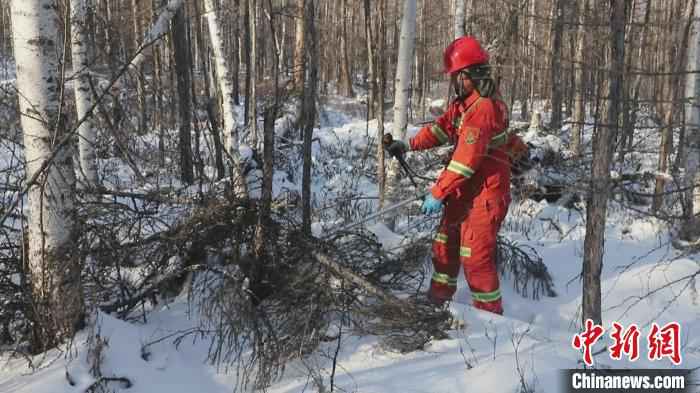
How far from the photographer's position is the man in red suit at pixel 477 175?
331cm

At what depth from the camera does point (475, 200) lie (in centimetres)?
352

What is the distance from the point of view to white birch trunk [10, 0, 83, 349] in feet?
7.83

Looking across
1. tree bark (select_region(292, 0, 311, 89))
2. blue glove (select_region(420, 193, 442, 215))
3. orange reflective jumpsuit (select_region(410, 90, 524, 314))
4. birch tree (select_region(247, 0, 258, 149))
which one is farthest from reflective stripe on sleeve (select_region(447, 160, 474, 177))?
birch tree (select_region(247, 0, 258, 149))

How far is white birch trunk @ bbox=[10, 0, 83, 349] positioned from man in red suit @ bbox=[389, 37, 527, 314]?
7.03 feet

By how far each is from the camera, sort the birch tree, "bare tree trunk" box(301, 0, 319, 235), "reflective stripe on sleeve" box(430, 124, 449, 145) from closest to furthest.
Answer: "bare tree trunk" box(301, 0, 319, 235) → "reflective stripe on sleeve" box(430, 124, 449, 145) → the birch tree

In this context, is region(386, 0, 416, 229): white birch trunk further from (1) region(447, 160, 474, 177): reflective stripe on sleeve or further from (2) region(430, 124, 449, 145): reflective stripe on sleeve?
(1) region(447, 160, 474, 177): reflective stripe on sleeve

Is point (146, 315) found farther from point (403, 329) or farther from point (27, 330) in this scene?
point (403, 329)

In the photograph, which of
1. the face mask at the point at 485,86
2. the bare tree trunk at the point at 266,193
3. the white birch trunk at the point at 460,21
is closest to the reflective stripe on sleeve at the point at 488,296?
the face mask at the point at 485,86

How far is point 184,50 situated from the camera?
8.34m

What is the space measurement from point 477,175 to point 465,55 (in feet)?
2.69

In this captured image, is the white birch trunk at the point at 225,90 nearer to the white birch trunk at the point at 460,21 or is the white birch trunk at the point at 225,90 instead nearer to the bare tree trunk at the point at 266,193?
the bare tree trunk at the point at 266,193

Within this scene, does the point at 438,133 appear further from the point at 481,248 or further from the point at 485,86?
the point at 481,248

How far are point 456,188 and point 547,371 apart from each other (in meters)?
1.39

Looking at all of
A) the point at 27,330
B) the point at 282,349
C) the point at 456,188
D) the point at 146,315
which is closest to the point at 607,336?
the point at 456,188
